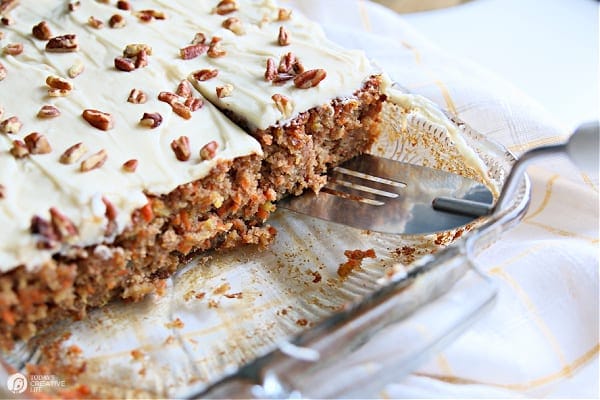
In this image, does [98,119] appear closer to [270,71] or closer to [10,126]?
[10,126]

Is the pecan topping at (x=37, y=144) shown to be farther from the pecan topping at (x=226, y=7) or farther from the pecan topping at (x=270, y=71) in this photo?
the pecan topping at (x=226, y=7)

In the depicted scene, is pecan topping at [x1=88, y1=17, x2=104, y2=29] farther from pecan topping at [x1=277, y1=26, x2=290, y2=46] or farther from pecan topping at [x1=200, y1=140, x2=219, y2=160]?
pecan topping at [x1=200, y1=140, x2=219, y2=160]

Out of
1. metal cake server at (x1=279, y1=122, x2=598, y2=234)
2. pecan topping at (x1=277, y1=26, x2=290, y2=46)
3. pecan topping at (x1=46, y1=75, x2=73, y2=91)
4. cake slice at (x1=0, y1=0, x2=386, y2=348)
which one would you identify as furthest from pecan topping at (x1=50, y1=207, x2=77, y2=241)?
pecan topping at (x1=277, y1=26, x2=290, y2=46)

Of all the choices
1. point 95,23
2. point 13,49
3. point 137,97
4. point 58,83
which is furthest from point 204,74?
point 13,49

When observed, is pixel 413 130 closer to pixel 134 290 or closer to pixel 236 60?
pixel 236 60

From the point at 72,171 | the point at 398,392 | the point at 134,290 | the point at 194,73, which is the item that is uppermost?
the point at 194,73

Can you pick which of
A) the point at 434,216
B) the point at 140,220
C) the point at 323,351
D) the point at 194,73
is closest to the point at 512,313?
the point at 434,216
